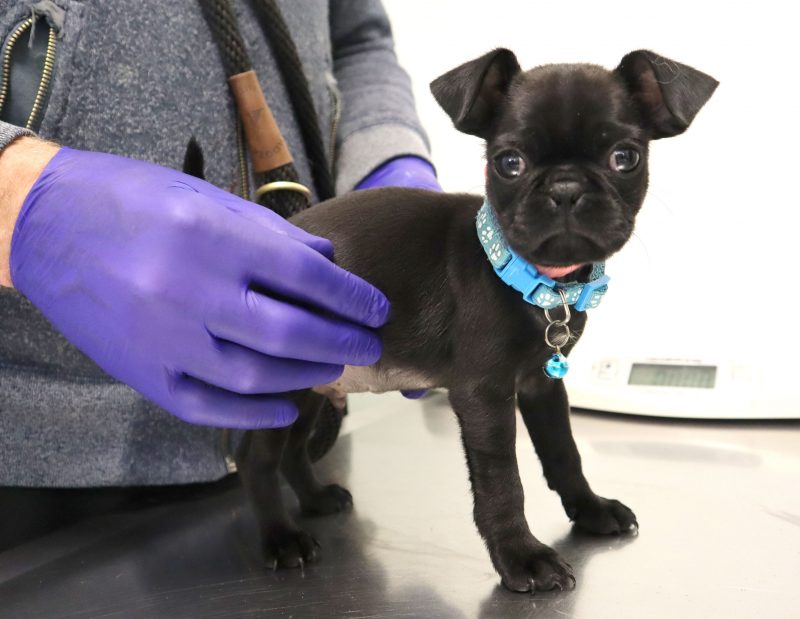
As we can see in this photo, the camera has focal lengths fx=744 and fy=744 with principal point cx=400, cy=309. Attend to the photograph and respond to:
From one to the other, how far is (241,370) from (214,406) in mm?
72

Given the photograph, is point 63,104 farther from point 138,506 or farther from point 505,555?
point 505,555

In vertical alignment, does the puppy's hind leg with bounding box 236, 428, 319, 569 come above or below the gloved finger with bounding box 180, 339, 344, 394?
below

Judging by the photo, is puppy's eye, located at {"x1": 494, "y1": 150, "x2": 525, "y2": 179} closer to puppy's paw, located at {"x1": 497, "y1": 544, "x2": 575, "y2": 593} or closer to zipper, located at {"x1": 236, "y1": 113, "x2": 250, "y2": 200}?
puppy's paw, located at {"x1": 497, "y1": 544, "x2": 575, "y2": 593}

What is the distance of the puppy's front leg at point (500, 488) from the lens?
90 cm

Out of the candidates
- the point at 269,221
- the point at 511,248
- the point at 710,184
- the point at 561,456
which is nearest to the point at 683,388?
the point at 710,184

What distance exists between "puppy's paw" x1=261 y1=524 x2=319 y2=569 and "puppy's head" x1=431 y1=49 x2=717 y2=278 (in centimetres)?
52

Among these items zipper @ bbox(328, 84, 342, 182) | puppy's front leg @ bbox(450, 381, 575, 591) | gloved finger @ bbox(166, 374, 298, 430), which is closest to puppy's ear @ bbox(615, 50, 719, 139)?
puppy's front leg @ bbox(450, 381, 575, 591)

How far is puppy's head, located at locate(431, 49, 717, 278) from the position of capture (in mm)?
823

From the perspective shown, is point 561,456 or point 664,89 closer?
point 664,89

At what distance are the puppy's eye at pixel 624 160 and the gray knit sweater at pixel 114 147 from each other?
76 cm

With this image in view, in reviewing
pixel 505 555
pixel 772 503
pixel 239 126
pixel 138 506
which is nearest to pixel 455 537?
pixel 505 555

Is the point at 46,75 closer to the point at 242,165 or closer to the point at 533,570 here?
the point at 242,165

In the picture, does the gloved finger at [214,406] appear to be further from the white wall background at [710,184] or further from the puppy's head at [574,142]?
the white wall background at [710,184]

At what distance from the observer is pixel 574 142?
839 mm
